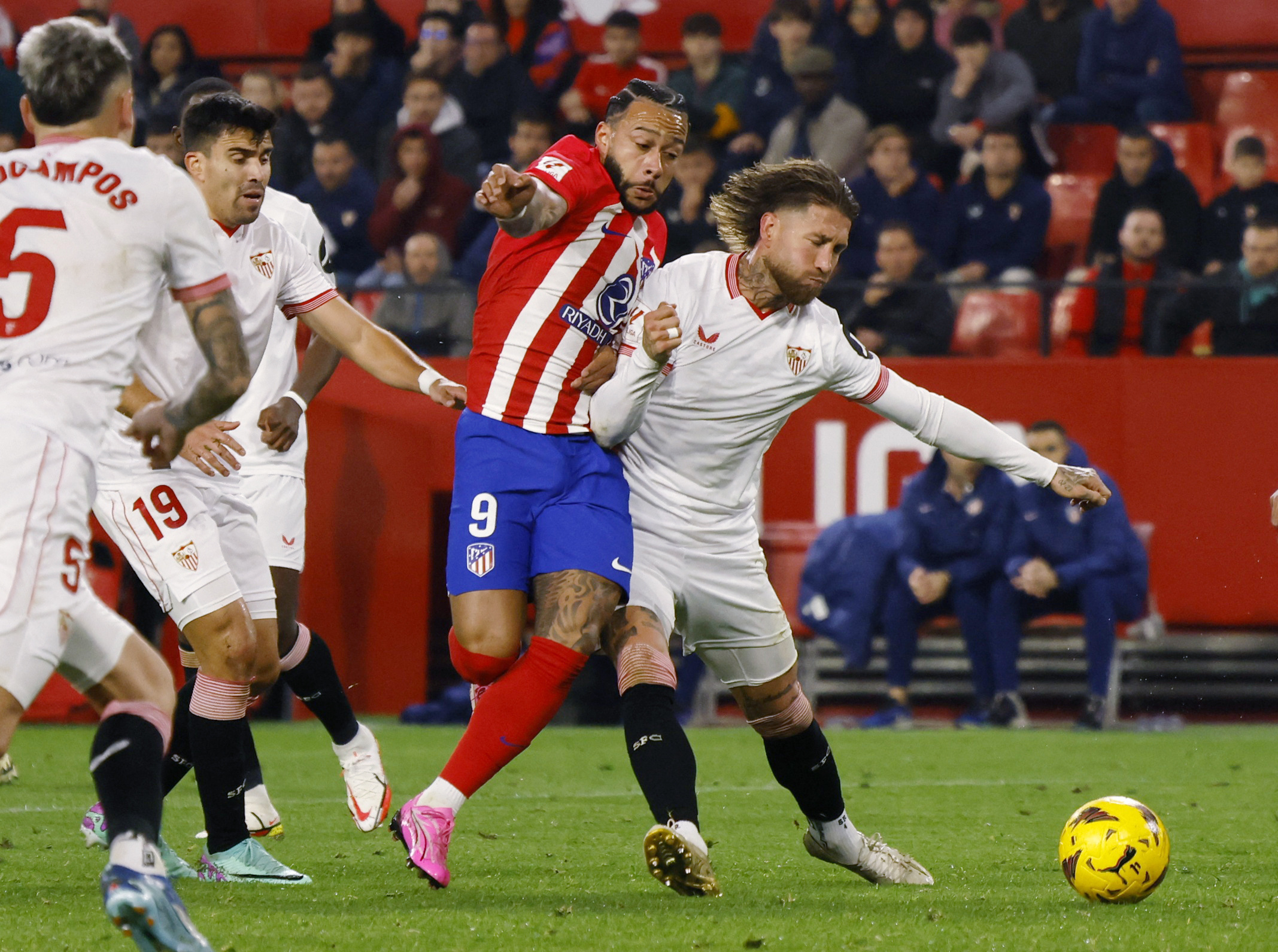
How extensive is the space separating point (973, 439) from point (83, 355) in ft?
9.12

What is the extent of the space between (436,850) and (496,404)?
4.32ft

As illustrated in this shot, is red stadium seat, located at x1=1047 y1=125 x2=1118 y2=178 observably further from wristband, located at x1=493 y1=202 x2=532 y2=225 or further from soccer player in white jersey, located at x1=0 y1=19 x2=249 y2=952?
soccer player in white jersey, located at x1=0 y1=19 x2=249 y2=952

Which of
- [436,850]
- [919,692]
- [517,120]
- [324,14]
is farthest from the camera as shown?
[324,14]

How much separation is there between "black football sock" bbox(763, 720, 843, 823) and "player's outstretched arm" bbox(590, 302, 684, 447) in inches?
41.2

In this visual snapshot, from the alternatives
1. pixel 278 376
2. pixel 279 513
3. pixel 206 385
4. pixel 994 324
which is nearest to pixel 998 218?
pixel 994 324

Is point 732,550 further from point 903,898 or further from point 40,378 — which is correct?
point 40,378

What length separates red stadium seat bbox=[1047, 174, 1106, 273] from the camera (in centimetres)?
1317

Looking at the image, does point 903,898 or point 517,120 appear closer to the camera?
point 903,898

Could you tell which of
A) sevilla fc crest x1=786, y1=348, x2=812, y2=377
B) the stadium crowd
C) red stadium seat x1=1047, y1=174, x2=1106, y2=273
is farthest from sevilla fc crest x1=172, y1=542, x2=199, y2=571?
red stadium seat x1=1047, y1=174, x2=1106, y2=273

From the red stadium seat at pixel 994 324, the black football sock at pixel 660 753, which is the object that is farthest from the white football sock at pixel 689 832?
the red stadium seat at pixel 994 324

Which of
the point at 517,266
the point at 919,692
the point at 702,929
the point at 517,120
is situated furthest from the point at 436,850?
the point at 517,120

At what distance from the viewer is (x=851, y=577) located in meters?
11.5

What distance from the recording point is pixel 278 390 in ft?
22.6

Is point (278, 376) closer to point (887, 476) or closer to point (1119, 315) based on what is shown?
point (887, 476)
